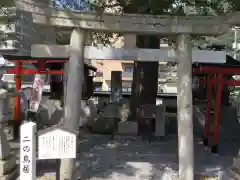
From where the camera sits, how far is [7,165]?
6273 mm

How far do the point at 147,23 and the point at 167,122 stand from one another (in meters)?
6.96

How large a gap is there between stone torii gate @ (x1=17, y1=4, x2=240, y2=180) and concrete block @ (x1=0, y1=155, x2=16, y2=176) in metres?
1.16

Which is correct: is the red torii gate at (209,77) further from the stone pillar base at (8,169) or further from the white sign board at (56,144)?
the white sign board at (56,144)

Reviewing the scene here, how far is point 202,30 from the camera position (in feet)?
20.9

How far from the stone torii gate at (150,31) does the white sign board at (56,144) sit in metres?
1.47

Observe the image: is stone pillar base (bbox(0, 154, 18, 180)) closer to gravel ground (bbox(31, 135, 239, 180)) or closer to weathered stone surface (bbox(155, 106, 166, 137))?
gravel ground (bbox(31, 135, 239, 180))

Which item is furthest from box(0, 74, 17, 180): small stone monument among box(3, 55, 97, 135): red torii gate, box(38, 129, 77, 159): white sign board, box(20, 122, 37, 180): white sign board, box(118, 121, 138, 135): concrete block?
→ box(118, 121, 138, 135): concrete block

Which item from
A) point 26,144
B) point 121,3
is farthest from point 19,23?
point 26,144

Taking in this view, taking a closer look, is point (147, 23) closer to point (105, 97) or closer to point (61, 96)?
point (61, 96)

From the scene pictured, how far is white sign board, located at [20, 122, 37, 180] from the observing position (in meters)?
4.45

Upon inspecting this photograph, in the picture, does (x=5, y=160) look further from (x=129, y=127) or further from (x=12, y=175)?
(x=129, y=127)

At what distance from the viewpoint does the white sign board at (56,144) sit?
4.56m

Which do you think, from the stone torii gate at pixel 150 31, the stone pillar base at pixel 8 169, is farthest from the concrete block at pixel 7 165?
the stone torii gate at pixel 150 31

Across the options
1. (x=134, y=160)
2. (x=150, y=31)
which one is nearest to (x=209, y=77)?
(x=134, y=160)
